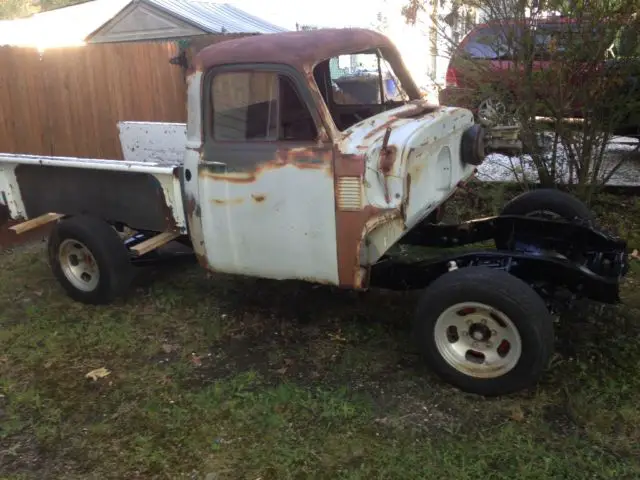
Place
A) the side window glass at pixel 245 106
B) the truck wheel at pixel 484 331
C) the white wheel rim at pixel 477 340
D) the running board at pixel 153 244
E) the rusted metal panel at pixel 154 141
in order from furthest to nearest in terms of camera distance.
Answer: the rusted metal panel at pixel 154 141 → the running board at pixel 153 244 → the side window glass at pixel 245 106 → the white wheel rim at pixel 477 340 → the truck wheel at pixel 484 331

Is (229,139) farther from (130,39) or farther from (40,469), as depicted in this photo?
(130,39)

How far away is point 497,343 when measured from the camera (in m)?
3.38

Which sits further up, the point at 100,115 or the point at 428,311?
the point at 100,115

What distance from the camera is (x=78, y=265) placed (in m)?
4.96

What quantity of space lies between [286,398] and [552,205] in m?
2.62

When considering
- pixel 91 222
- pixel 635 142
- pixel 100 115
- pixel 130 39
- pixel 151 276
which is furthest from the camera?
pixel 130 39

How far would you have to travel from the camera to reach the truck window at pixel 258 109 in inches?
147

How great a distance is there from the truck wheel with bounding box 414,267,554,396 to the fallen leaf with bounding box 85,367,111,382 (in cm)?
204

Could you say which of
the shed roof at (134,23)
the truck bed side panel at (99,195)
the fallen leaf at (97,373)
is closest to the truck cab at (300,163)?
the truck bed side panel at (99,195)

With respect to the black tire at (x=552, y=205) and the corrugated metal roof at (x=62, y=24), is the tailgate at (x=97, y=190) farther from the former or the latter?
the corrugated metal roof at (x=62, y=24)

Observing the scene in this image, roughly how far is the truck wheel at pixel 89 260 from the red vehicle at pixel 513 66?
3.41 metres

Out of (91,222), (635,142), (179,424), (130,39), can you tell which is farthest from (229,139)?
(130,39)

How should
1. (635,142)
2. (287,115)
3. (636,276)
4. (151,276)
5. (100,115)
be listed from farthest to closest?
(100,115), (635,142), (151,276), (636,276), (287,115)

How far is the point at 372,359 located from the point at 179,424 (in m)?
1.27
